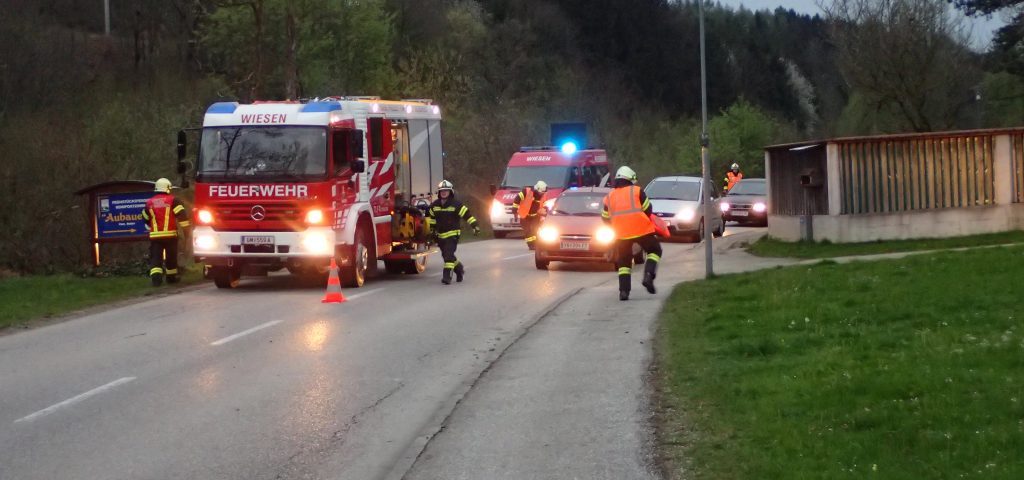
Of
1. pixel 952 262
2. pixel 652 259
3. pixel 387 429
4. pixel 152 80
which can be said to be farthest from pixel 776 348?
pixel 152 80

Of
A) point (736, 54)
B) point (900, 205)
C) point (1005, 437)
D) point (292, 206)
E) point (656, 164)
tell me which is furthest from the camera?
point (736, 54)

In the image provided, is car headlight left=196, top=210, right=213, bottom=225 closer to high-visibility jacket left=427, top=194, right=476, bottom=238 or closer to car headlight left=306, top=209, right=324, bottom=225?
car headlight left=306, top=209, right=324, bottom=225

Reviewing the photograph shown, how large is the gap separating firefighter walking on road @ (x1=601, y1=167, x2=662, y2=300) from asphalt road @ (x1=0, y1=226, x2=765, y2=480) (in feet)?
3.36

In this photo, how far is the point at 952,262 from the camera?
20.2 m

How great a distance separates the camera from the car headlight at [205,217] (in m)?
20.6

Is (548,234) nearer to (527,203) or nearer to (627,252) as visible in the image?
(527,203)

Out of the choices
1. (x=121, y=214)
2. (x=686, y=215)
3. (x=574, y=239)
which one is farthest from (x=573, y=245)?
(x=686, y=215)

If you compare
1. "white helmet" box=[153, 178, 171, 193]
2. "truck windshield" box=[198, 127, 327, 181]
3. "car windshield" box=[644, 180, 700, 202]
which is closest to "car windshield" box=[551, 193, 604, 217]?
"truck windshield" box=[198, 127, 327, 181]

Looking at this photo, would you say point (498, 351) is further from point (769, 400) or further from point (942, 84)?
point (942, 84)

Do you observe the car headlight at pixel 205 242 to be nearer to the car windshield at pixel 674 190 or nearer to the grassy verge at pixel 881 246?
the grassy verge at pixel 881 246

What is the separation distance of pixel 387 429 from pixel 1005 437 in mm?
4419

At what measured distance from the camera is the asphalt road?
886 centimetres

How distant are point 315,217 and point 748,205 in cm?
2401

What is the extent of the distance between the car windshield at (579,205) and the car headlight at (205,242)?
7.35 metres
